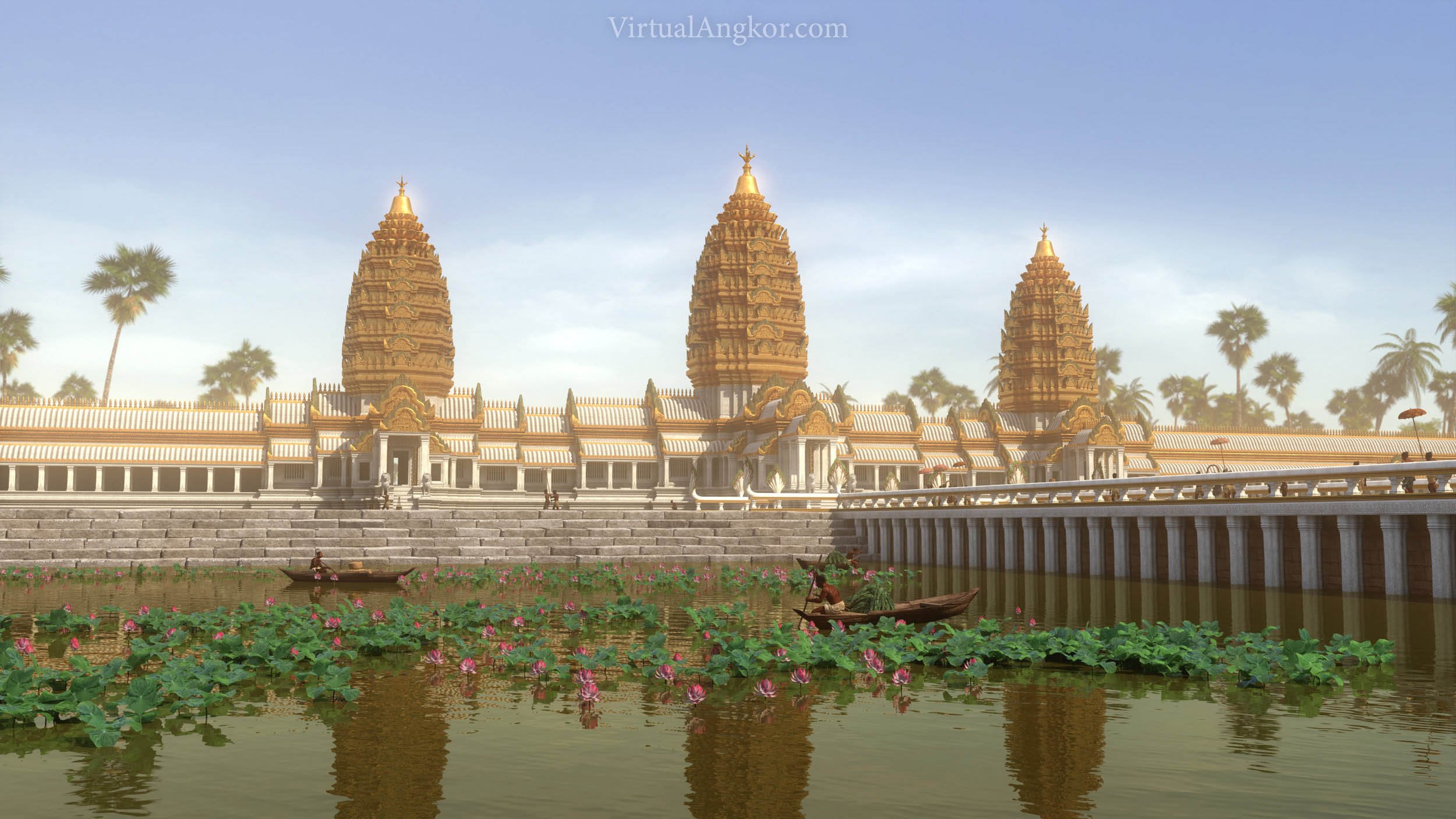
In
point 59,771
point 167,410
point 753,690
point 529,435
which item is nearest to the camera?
point 59,771

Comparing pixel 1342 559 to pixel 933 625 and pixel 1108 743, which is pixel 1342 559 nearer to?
pixel 933 625

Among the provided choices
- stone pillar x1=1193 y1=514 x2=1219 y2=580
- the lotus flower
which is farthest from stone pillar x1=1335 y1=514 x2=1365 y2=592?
the lotus flower

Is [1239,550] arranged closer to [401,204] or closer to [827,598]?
[827,598]

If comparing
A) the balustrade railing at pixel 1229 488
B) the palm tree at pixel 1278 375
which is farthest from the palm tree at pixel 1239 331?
the balustrade railing at pixel 1229 488

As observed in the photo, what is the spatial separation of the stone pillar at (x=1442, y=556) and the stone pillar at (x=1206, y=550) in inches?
235

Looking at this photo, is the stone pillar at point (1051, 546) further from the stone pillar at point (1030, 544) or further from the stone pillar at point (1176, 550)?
the stone pillar at point (1176, 550)

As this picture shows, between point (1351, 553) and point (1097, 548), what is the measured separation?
8482 mm

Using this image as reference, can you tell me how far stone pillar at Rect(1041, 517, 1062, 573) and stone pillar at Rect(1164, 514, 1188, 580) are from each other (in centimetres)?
456

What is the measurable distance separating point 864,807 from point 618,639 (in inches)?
402

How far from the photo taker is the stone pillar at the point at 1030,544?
117ft

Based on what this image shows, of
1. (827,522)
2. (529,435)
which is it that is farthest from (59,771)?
(529,435)

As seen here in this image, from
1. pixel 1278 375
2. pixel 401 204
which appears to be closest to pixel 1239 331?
pixel 1278 375

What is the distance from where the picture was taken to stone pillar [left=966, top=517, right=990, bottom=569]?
3853 centimetres

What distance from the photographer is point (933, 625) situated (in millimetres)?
18516
